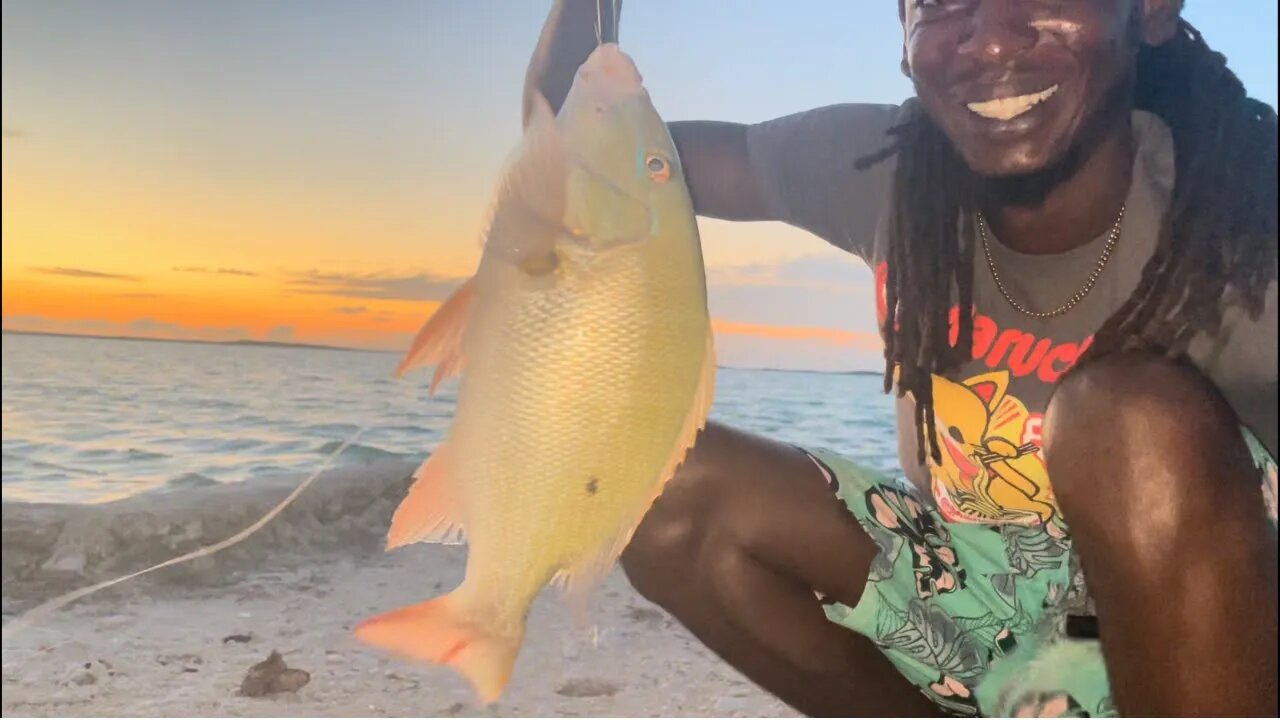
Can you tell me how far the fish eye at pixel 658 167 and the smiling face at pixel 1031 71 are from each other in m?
0.50

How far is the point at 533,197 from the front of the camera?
495mm

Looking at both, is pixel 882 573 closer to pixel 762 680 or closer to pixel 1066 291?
pixel 762 680

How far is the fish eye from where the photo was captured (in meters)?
0.51

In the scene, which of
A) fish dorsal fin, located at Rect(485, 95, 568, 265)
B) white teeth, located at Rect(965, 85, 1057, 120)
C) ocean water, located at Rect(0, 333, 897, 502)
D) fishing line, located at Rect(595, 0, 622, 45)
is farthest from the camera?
ocean water, located at Rect(0, 333, 897, 502)

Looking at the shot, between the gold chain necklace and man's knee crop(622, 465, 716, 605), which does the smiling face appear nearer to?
the gold chain necklace

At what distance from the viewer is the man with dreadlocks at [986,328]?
880 millimetres

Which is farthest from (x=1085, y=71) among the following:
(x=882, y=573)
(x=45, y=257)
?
(x=45, y=257)

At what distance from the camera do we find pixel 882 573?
3.07 feet

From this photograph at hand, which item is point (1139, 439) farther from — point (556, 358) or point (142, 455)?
point (142, 455)

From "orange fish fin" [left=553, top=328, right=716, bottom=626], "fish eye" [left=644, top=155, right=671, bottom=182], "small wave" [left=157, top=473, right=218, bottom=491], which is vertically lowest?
"small wave" [left=157, top=473, right=218, bottom=491]

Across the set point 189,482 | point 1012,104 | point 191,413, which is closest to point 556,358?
point 1012,104

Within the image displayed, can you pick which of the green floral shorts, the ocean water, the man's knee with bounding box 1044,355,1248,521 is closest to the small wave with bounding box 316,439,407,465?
the ocean water

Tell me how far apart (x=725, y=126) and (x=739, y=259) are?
173mm

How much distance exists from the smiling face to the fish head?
51cm
